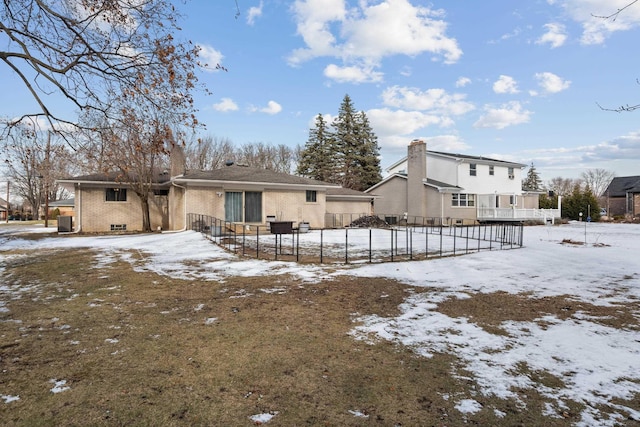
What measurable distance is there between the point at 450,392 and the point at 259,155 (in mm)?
52554

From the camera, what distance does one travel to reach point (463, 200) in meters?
30.4

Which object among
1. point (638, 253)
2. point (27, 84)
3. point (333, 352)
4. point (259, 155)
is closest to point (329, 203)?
point (638, 253)

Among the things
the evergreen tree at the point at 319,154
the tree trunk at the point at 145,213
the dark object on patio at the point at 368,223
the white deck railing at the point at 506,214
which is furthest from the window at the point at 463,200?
the tree trunk at the point at 145,213

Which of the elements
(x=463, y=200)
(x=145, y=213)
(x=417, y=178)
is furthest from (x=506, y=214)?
(x=145, y=213)

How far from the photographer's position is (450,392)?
3.11 metres

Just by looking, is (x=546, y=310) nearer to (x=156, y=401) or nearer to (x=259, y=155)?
(x=156, y=401)

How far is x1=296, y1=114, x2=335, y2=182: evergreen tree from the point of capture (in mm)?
47125

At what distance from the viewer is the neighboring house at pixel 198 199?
19688 millimetres

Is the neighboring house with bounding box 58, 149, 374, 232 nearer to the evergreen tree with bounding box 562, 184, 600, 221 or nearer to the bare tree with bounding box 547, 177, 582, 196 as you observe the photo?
the evergreen tree with bounding box 562, 184, 600, 221

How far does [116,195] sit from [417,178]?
23229 mm

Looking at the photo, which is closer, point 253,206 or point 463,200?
point 253,206

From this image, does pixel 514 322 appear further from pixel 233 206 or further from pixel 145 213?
pixel 145 213

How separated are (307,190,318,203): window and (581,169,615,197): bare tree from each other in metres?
78.4

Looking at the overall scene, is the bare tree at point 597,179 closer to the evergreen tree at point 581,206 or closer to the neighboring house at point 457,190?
the evergreen tree at point 581,206
